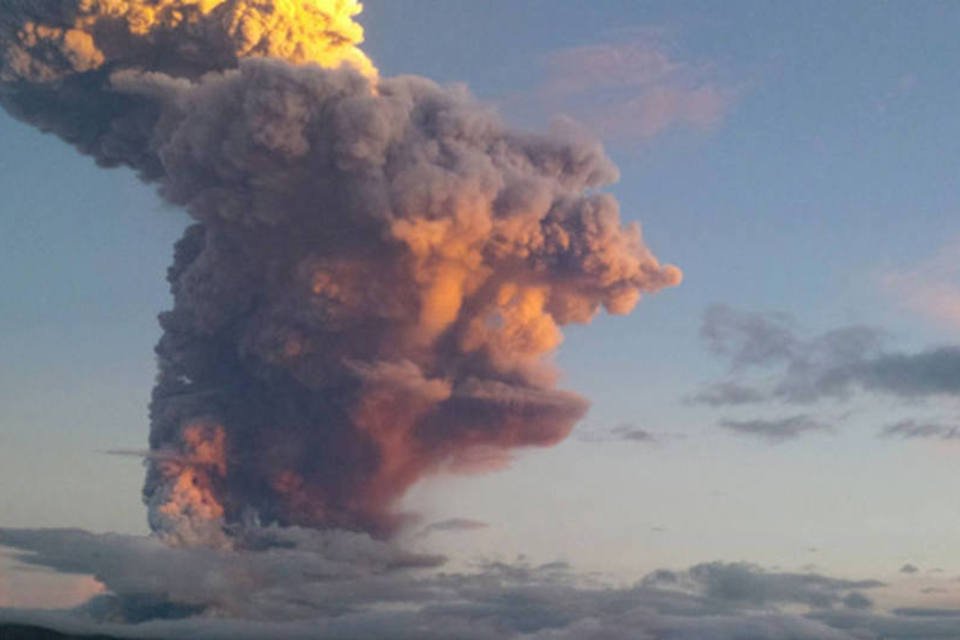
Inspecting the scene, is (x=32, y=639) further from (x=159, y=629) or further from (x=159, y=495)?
(x=159, y=495)

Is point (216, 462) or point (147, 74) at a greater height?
point (147, 74)

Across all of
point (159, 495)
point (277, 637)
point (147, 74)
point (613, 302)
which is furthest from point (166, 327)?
point (613, 302)

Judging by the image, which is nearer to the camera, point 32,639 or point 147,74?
point 32,639

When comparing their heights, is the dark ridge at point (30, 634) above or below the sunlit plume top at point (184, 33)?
below

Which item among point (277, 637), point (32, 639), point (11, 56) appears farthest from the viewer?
point (11, 56)

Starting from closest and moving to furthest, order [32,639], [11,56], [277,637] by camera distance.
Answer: [32,639] < [277,637] < [11,56]

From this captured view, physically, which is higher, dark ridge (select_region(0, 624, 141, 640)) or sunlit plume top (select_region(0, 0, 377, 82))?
sunlit plume top (select_region(0, 0, 377, 82))

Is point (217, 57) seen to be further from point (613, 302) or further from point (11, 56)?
point (613, 302)

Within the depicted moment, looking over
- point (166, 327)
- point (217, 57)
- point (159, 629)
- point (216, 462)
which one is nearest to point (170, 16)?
point (217, 57)

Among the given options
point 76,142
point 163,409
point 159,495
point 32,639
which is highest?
point 76,142
